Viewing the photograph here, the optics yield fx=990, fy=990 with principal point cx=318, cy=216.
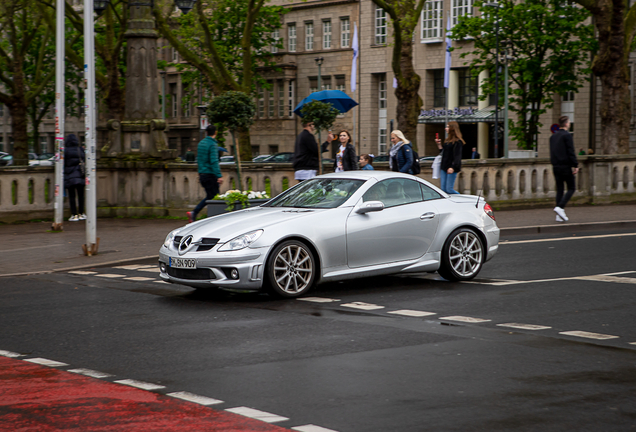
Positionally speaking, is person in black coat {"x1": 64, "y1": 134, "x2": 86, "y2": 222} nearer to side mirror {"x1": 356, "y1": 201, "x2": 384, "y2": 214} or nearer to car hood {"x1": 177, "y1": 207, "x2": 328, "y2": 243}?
car hood {"x1": 177, "y1": 207, "x2": 328, "y2": 243}

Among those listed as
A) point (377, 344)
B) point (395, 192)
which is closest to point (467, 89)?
point (395, 192)

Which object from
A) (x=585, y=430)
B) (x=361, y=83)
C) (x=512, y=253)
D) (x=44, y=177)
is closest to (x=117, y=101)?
(x=44, y=177)

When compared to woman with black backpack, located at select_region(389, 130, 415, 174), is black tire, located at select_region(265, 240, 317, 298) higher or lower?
lower

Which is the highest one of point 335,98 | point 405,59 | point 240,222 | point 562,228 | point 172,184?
point 405,59

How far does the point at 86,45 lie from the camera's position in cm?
1475

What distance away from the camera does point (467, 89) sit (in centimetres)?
6316

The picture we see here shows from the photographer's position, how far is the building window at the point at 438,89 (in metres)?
64.6

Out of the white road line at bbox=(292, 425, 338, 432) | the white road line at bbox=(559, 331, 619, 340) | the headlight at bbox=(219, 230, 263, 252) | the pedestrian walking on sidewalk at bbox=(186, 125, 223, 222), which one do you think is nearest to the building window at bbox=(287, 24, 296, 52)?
the pedestrian walking on sidewalk at bbox=(186, 125, 223, 222)

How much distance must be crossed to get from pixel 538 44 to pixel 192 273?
132 ft

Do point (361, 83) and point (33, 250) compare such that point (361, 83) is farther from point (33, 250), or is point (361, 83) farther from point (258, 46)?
point (33, 250)

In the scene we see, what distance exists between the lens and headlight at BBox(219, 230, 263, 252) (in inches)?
391

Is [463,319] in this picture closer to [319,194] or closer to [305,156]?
A: [319,194]

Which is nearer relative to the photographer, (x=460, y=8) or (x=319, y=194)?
(x=319, y=194)

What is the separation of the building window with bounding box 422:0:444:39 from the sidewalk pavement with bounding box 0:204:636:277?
137 ft
